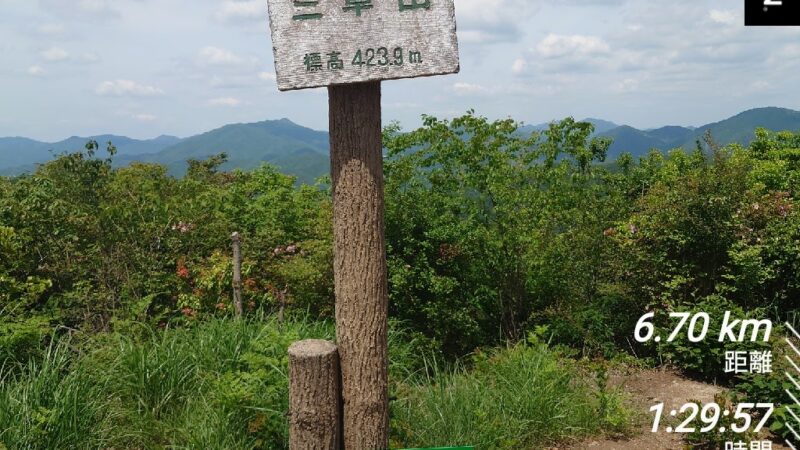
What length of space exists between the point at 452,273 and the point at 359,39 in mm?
4032

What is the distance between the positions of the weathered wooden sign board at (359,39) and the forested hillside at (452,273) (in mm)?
1868

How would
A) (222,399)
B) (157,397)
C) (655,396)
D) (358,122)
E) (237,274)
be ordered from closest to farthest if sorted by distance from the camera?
(358,122), (222,399), (157,397), (237,274), (655,396)

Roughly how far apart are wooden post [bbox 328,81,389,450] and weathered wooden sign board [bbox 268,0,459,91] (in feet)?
0.54

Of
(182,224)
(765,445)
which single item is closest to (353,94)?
(765,445)

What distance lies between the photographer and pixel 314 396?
→ 123 inches

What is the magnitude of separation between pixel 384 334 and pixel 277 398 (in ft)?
2.93

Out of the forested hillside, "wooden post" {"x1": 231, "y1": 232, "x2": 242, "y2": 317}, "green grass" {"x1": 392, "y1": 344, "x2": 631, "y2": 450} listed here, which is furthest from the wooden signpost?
"wooden post" {"x1": 231, "y1": 232, "x2": 242, "y2": 317}

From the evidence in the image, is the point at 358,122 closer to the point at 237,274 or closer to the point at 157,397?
the point at 157,397

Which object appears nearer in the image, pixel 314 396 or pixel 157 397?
pixel 314 396

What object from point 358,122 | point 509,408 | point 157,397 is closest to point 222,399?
point 157,397

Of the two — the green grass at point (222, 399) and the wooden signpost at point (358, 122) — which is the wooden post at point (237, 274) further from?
the wooden signpost at point (358, 122)

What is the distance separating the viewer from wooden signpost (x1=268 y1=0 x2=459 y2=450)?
2.87 m

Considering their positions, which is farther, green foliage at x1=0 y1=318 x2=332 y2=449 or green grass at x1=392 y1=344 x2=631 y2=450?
green grass at x1=392 y1=344 x2=631 y2=450

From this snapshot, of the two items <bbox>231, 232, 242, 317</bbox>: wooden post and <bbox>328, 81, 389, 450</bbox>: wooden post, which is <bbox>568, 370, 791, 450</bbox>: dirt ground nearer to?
<bbox>328, 81, 389, 450</bbox>: wooden post
